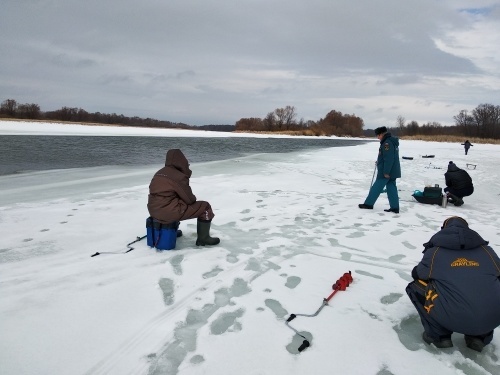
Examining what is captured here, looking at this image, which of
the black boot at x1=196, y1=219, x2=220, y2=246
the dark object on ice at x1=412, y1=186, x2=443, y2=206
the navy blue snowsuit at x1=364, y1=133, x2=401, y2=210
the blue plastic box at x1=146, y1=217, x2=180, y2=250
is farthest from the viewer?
the dark object on ice at x1=412, y1=186, x2=443, y2=206

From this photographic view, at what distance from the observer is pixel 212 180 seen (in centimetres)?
1054

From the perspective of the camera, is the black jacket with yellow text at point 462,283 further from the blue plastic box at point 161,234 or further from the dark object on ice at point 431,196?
the dark object on ice at point 431,196

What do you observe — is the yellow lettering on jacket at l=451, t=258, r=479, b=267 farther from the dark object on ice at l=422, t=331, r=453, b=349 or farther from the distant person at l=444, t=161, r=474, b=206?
the distant person at l=444, t=161, r=474, b=206

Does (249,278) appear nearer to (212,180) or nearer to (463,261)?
(463,261)

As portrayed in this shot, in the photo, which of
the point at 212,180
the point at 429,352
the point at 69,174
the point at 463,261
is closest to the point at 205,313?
the point at 429,352

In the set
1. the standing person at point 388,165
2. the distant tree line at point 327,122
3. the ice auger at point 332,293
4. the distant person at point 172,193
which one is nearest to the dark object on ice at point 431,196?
the standing person at point 388,165

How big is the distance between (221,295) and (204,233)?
1.34 meters

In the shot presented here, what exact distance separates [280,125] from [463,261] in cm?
11805

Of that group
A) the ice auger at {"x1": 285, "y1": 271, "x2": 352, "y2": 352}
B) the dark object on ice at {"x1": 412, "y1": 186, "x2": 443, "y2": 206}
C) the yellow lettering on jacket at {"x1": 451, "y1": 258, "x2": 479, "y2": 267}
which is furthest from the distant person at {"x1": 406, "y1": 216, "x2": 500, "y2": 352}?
the dark object on ice at {"x1": 412, "y1": 186, "x2": 443, "y2": 206}

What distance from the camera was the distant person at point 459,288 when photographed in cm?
229

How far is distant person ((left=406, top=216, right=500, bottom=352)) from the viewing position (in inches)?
90.0

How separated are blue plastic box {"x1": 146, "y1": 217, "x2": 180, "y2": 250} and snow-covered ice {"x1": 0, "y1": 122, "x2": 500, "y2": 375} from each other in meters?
0.17

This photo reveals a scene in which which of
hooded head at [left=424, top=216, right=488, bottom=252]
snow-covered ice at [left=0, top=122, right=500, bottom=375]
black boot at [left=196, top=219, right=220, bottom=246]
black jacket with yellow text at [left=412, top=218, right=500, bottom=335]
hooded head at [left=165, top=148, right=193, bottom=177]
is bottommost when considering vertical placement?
snow-covered ice at [left=0, top=122, right=500, bottom=375]

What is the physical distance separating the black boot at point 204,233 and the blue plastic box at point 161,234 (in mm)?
318
